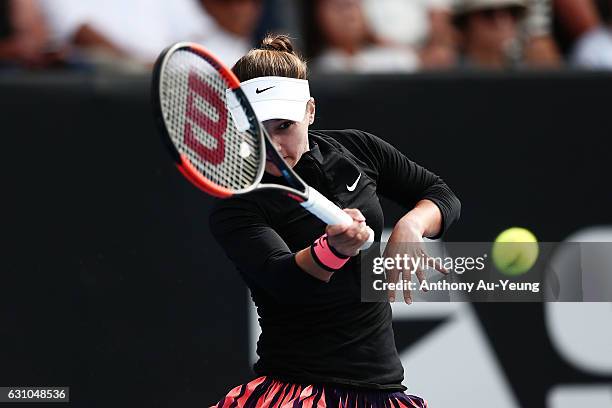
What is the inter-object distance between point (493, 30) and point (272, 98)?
10.4 feet

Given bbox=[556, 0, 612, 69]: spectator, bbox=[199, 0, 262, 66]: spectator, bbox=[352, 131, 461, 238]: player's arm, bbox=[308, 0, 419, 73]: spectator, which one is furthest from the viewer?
bbox=[556, 0, 612, 69]: spectator

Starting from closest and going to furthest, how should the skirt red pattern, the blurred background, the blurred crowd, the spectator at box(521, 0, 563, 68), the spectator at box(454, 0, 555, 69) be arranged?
the skirt red pattern < the blurred background < the blurred crowd < the spectator at box(454, 0, 555, 69) < the spectator at box(521, 0, 563, 68)

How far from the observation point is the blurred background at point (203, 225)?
4316mm

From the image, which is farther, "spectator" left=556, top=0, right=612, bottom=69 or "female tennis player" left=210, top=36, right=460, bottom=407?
"spectator" left=556, top=0, right=612, bottom=69

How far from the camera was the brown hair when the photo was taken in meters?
2.82

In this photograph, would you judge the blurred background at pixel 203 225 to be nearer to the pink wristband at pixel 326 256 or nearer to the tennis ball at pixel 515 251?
the tennis ball at pixel 515 251

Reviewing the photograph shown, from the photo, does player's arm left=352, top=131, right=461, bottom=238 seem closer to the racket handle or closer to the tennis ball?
the racket handle

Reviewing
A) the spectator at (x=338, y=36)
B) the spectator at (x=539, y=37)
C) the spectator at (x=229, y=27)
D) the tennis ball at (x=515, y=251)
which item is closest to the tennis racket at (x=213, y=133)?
the tennis ball at (x=515, y=251)

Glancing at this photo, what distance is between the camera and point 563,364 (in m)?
4.57

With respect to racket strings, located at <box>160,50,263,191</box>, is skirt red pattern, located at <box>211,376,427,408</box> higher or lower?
lower

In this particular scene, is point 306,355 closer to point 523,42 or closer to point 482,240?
point 482,240

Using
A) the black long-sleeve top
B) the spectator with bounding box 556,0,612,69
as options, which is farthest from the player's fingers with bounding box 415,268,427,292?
the spectator with bounding box 556,0,612,69

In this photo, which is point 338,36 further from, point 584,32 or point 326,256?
point 326,256
